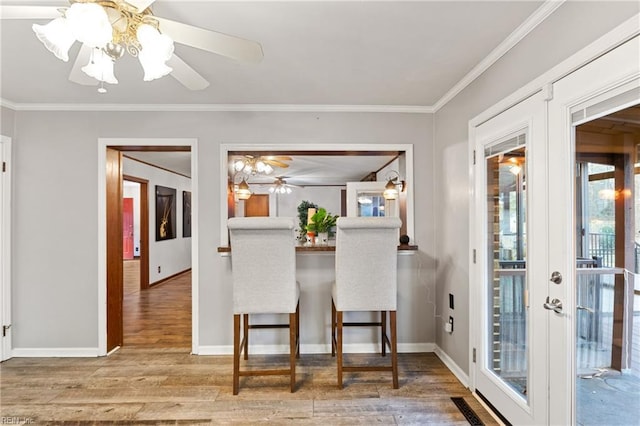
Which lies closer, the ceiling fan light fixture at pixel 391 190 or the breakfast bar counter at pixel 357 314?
the breakfast bar counter at pixel 357 314

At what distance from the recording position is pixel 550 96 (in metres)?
1.59

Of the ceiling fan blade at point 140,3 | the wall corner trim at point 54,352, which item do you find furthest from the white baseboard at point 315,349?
the ceiling fan blade at point 140,3

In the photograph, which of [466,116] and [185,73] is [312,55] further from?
[466,116]

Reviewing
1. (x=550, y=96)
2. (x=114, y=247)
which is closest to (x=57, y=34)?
(x=550, y=96)

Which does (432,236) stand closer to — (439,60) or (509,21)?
(439,60)

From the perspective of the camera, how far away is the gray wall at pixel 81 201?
294 cm

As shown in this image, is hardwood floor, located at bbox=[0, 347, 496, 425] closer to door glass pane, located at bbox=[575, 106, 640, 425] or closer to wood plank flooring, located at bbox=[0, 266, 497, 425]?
wood plank flooring, located at bbox=[0, 266, 497, 425]

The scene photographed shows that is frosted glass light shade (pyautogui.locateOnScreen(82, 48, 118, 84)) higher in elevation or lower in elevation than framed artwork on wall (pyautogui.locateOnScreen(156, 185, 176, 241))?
higher

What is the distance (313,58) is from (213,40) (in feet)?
3.00

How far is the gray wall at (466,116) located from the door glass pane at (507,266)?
253 millimetres

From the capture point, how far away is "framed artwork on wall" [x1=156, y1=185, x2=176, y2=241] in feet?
20.3

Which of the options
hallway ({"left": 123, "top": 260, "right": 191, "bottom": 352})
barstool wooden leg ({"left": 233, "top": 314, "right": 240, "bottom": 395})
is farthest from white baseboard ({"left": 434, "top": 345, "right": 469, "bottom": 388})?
hallway ({"left": 123, "top": 260, "right": 191, "bottom": 352})

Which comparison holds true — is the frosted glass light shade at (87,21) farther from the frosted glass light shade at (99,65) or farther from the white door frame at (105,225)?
the white door frame at (105,225)

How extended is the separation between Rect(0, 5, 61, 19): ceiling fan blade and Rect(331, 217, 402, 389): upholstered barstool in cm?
177
